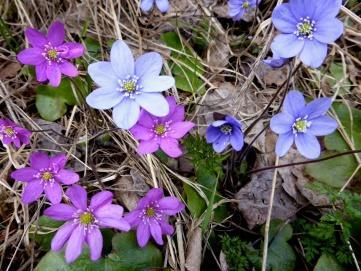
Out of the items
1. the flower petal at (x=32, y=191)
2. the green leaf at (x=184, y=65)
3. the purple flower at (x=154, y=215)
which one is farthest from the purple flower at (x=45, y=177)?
the green leaf at (x=184, y=65)

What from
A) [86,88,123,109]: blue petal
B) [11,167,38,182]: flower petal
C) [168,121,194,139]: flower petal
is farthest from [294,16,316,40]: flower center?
[11,167,38,182]: flower petal

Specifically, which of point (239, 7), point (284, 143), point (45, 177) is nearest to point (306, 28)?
point (284, 143)

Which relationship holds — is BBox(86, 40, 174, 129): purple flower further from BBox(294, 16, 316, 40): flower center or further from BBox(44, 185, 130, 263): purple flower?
BBox(294, 16, 316, 40): flower center

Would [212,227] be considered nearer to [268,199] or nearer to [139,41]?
[268,199]

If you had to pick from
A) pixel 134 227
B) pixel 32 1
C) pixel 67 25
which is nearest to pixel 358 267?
pixel 134 227

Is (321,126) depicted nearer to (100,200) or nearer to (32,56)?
(100,200)
